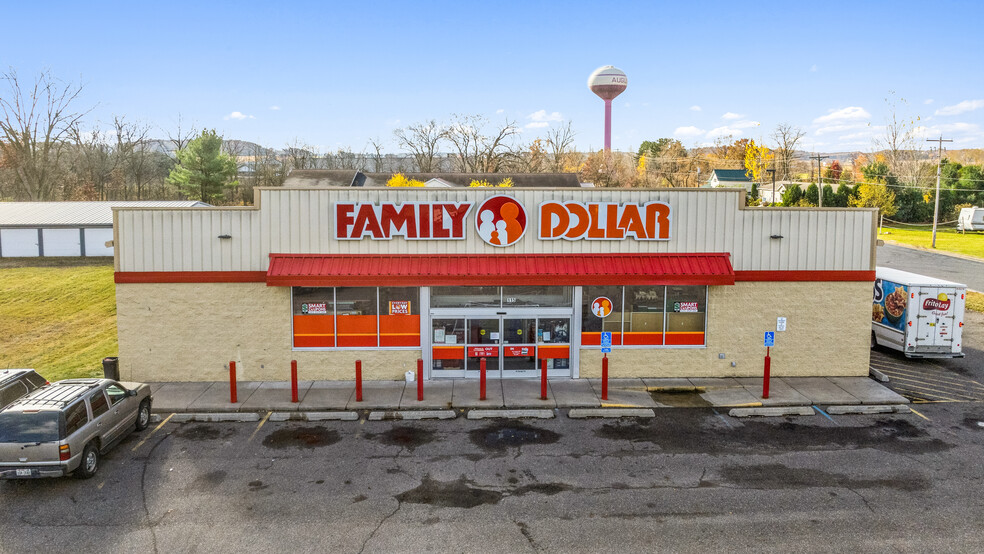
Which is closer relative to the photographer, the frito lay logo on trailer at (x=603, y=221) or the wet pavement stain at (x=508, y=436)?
the wet pavement stain at (x=508, y=436)

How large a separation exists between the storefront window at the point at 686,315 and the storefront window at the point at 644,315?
26cm

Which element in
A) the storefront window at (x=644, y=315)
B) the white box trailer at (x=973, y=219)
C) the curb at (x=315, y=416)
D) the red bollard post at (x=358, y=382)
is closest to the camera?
the curb at (x=315, y=416)

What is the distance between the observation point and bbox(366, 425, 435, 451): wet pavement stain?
558 inches

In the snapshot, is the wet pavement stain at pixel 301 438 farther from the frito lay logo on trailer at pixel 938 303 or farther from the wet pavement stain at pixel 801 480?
the frito lay logo on trailer at pixel 938 303

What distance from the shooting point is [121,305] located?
721 inches

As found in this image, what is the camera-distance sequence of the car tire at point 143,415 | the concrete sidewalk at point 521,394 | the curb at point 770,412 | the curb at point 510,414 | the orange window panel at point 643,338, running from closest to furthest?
the car tire at point 143,415 < the curb at point 510,414 < the curb at point 770,412 < the concrete sidewalk at point 521,394 < the orange window panel at point 643,338

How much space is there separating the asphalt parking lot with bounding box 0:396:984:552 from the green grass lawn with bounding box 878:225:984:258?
44.4 m

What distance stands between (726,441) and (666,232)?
6.60 meters

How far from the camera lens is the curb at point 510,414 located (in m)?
15.9

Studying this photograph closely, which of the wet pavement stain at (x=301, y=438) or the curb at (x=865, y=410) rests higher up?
the curb at (x=865, y=410)

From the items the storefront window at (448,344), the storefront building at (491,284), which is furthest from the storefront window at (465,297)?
the storefront window at (448,344)

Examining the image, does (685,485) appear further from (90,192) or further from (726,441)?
(90,192)

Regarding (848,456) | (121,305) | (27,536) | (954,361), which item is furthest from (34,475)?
(954,361)

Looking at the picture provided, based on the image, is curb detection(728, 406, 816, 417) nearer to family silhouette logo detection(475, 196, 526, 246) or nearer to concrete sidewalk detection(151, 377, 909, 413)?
concrete sidewalk detection(151, 377, 909, 413)
